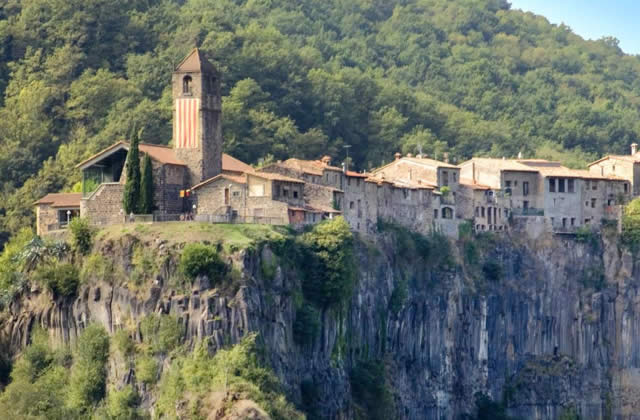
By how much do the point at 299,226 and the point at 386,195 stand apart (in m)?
13.6

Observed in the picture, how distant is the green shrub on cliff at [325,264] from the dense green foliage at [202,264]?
7.09 meters

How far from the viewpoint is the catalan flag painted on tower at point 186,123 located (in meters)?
112

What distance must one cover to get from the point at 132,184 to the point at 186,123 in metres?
5.91

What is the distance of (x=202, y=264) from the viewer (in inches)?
3964

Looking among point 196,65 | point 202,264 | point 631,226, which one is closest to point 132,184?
point 196,65

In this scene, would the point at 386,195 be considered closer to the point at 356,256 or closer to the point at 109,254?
the point at 356,256

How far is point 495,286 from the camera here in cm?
12938

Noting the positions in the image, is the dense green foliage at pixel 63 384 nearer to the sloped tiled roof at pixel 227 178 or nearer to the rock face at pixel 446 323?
the rock face at pixel 446 323

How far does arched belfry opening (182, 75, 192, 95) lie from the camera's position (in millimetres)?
112375

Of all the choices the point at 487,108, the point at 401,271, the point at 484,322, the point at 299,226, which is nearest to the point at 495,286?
the point at 484,322

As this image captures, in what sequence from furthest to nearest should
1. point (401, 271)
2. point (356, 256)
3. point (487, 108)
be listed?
point (487, 108), point (401, 271), point (356, 256)

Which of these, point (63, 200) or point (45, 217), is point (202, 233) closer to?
point (63, 200)

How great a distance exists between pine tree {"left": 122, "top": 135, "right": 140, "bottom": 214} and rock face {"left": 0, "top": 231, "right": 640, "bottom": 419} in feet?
14.7

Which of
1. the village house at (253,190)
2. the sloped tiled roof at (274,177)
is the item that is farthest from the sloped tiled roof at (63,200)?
the sloped tiled roof at (274,177)
